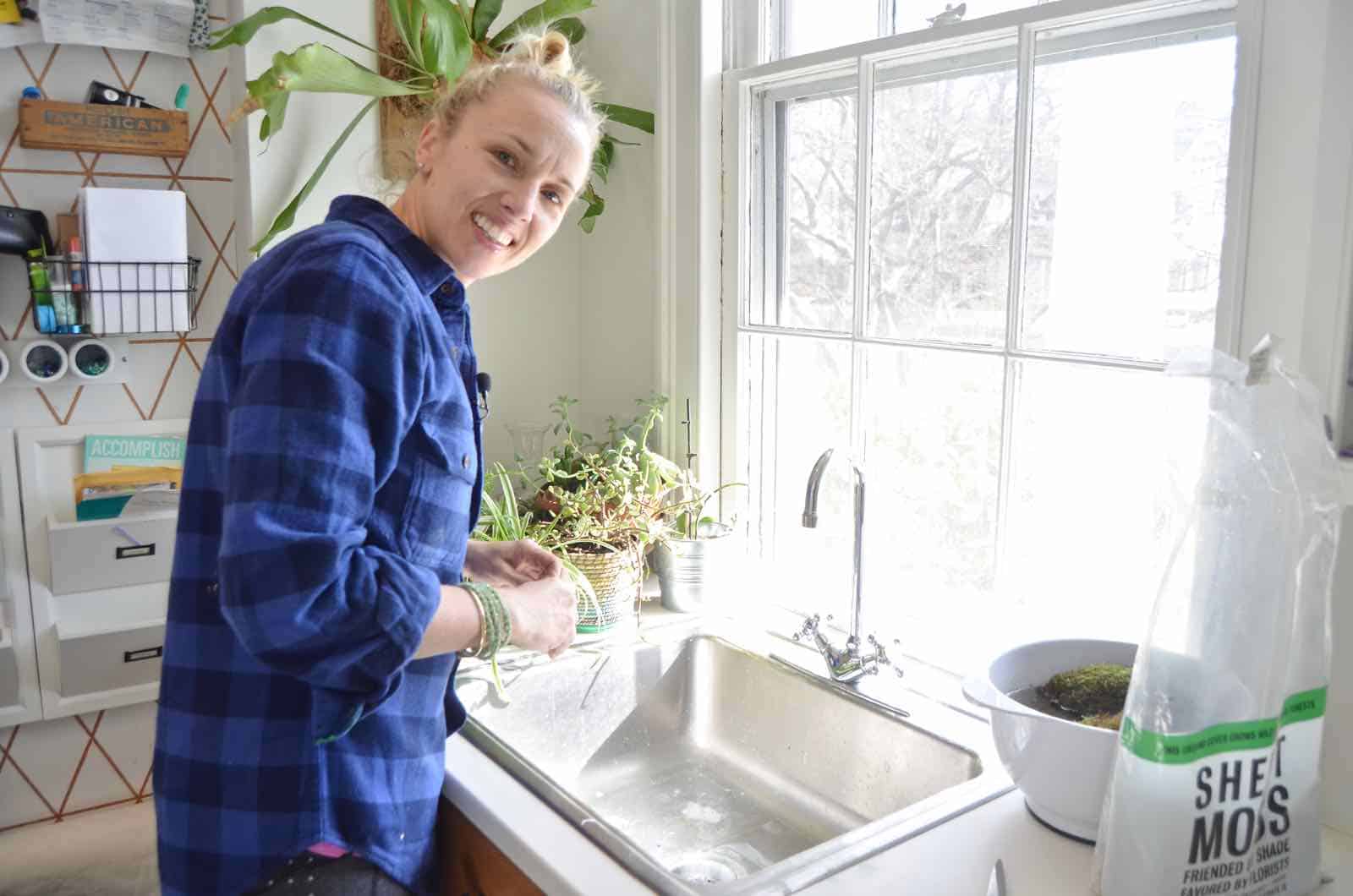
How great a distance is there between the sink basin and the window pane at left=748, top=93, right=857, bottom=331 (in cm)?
53

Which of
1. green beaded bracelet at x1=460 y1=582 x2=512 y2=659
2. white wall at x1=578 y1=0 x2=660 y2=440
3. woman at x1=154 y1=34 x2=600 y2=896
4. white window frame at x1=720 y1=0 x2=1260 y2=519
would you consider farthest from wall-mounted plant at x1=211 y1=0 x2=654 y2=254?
green beaded bracelet at x1=460 y1=582 x2=512 y2=659

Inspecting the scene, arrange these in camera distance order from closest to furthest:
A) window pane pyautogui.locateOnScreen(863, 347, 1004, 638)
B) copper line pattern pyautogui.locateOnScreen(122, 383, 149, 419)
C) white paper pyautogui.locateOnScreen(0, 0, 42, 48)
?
window pane pyautogui.locateOnScreen(863, 347, 1004, 638) < white paper pyautogui.locateOnScreen(0, 0, 42, 48) < copper line pattern pyautogui.locateOnScreen(122, 383, 149, 419)

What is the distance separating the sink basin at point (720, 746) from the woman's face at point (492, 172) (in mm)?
559

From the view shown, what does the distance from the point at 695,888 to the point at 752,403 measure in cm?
98

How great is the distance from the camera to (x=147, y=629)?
2.11 m

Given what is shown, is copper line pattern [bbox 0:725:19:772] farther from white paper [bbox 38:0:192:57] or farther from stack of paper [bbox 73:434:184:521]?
white paper [bbox 38:0:192:57]

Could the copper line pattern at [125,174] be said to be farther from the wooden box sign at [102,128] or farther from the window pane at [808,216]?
the window pane at [808,216]

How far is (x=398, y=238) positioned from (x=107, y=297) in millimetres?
1235

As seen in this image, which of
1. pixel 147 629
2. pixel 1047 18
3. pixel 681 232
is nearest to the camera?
pixel 1047 18

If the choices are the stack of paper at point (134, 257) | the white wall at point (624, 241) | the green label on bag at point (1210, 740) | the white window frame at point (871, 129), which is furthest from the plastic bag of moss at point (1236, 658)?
the stack of paper at point (134, 257)

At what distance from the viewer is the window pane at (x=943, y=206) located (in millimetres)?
1344

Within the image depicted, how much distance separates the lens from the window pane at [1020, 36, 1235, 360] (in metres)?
1.13

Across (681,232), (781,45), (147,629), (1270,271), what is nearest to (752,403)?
(681,232)

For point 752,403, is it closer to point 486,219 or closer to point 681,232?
point 681,232
